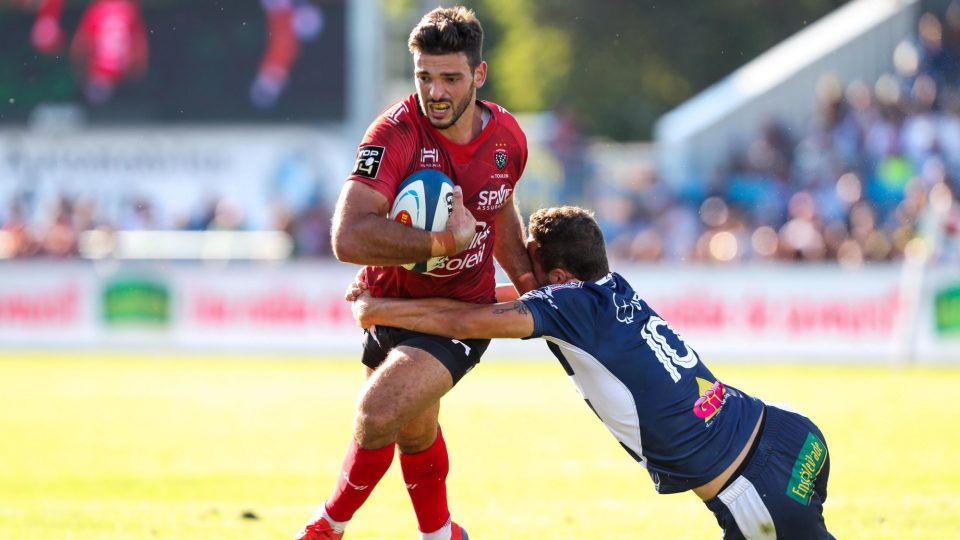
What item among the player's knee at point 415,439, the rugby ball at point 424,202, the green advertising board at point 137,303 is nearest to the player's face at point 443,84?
the rugby ball at point 424,202

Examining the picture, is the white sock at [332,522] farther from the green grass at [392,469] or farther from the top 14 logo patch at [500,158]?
the top 14 logo patch at [500,158]

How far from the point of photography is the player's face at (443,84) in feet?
20.7

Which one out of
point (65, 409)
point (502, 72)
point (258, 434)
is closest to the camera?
point (258, 434)

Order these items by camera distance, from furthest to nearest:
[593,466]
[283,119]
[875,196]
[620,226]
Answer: [283,119]
[620,226]
[875,196]
[593,466]

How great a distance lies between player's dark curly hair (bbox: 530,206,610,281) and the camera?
6.27 metres

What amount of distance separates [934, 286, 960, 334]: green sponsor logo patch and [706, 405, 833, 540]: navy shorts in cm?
1401

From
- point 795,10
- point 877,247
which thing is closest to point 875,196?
point 877,247

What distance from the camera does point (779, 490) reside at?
19.5ft

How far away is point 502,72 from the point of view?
180 ft

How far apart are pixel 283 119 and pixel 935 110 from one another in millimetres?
11580

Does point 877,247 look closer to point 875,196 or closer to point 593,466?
point 875,196

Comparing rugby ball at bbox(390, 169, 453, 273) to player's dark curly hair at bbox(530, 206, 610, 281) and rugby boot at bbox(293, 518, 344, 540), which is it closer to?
player's dark curly hair at bbox(530, 206, 610, 281)

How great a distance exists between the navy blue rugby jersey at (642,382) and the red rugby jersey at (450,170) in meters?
0.70

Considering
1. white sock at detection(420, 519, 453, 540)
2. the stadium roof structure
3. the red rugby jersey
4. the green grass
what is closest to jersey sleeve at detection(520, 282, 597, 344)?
the red rugby jersey
